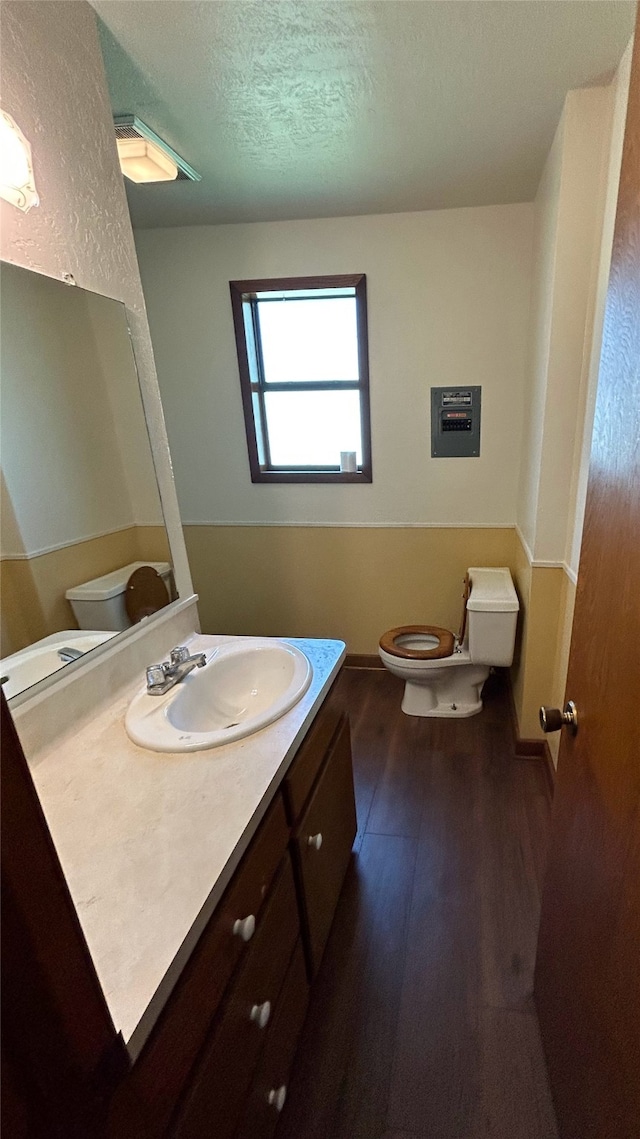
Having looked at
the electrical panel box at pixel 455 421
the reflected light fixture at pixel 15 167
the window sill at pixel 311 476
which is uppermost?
the reflected light fixture at pixel 15 167

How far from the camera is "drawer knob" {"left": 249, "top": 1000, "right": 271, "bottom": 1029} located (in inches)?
35.6

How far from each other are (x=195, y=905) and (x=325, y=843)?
75 cm

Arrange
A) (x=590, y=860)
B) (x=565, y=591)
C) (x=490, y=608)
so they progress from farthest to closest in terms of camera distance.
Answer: (x=490, y=608)
(x=565, y=591)
(x=590, y=860)

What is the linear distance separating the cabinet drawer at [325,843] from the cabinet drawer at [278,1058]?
0.28 ft

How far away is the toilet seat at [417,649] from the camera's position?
8.05 ft

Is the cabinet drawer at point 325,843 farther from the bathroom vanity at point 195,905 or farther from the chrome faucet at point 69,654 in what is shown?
the chrome faucet at point 69,654

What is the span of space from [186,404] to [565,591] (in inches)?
89.0

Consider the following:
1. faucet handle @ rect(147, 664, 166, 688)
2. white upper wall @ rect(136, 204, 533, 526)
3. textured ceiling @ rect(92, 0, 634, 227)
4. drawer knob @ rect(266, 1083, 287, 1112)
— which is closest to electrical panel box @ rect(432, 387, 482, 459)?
white upper wall @ rect(136, 204, 533, 526)

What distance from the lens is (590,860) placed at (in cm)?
84

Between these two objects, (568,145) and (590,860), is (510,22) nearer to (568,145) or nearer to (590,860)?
(568,145)

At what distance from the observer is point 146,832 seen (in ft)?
2.77

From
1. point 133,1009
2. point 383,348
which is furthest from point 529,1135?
point 383,348

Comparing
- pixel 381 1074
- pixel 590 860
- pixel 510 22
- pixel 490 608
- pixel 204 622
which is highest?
pixel 510 22

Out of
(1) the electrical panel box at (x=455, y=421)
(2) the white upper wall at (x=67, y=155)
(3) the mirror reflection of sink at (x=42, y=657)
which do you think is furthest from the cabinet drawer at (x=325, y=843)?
(1) the electrical panel box at (x=455, y=421)
